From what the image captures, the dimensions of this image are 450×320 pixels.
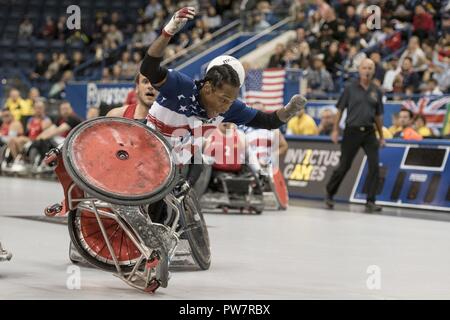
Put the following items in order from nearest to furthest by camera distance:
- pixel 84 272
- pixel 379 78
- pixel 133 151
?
pixel 133 151 < pixel 84 272 < pixel 379 78

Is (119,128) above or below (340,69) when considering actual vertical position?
above

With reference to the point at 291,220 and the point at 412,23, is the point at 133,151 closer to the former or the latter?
the point at 291,220

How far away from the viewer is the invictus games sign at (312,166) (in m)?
17.9

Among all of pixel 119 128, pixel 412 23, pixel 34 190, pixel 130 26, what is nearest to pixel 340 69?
pixel 412 23

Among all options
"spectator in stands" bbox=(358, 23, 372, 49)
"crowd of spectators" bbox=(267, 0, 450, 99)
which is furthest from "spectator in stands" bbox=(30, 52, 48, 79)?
"spectator in stands" bbox=(358, 23, 372, 49)

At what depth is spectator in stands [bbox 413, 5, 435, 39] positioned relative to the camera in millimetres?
23070

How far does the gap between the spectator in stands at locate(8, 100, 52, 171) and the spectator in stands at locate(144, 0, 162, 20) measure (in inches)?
405

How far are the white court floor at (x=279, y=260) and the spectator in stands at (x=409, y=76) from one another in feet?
20.7

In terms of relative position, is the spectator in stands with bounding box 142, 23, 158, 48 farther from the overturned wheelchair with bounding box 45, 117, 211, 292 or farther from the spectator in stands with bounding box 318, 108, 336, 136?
the overturned wheelchair with bounding box 45, 117, 211, 292

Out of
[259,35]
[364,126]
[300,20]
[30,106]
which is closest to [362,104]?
[364,126]

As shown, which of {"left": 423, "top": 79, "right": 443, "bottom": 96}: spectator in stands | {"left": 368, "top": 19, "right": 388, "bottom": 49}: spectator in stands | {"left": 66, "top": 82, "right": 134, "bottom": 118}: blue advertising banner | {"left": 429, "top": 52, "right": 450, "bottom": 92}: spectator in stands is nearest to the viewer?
{"left": 423, "top": 79, "right": 443, "bottom": 96}: spectator in stands

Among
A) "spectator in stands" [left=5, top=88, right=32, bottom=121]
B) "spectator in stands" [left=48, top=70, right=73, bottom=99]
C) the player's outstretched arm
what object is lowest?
"spectator in stands" [left=48, top=70, right=73, bottom=99]
